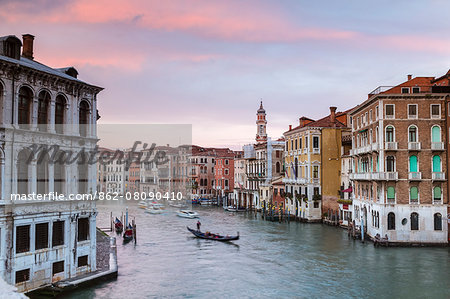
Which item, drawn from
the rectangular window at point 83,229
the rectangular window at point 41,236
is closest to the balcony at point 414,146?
the rectangular window at point 83,229

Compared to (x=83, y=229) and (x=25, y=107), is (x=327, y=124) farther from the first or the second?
(x=25, y=107)

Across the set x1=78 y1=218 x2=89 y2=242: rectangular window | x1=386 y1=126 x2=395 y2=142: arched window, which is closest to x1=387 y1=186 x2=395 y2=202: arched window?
x1=386 y1=126 x2=395 y2=142: arched window

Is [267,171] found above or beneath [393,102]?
beneath

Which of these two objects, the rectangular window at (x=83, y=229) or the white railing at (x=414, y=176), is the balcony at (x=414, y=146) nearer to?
the white railing at (x=414, y=176)

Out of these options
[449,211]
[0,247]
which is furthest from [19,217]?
[449,211]

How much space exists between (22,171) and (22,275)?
3747 millimetres

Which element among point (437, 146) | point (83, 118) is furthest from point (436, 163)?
point (83, 118)

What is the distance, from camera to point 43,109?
17.2m

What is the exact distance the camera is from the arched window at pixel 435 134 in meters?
29.8

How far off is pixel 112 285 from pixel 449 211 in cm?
2223

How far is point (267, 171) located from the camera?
59.4 m

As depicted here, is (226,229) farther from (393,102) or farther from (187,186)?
(187,186)

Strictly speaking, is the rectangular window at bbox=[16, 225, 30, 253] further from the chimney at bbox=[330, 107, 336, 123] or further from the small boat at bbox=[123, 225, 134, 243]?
the chimney at bbox=[330, 107, 336, 123]

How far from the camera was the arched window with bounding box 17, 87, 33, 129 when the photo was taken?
16.3 m
